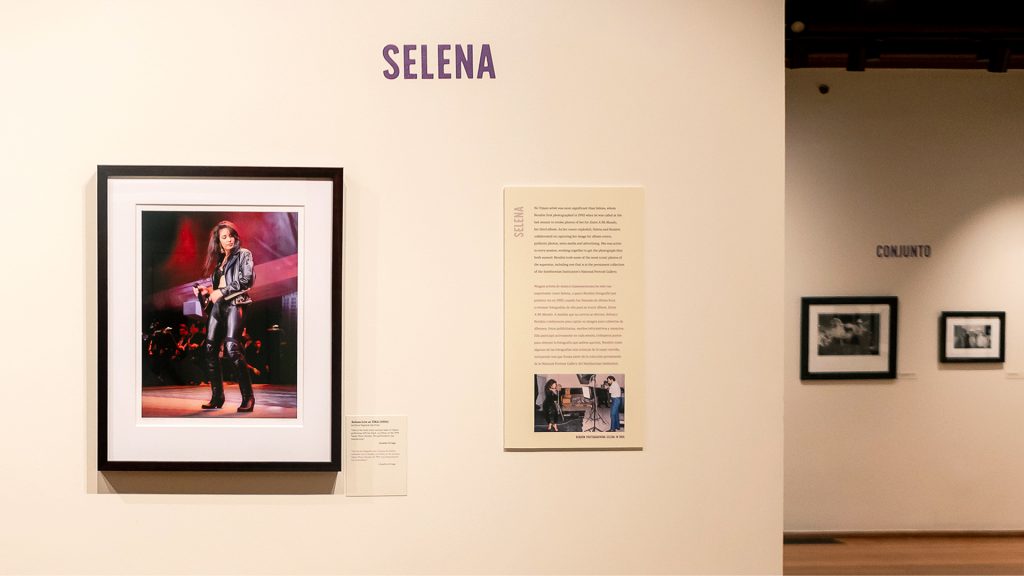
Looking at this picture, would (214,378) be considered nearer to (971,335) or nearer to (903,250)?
(903,250)

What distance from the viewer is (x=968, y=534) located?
15.4 feet

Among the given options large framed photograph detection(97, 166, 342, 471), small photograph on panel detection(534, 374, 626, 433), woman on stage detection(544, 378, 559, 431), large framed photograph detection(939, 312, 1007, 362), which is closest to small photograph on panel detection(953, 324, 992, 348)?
large framed photograph detection(939, 312, 1007, 362)

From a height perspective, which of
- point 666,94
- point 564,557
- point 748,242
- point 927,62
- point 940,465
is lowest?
point 940,465

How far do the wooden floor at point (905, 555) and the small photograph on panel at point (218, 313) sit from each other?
336 centimetres

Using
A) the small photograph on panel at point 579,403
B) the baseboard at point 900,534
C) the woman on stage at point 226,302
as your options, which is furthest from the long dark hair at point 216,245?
the baseboard at point 900,534

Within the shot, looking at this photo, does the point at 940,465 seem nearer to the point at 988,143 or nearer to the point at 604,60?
the point at 988,143

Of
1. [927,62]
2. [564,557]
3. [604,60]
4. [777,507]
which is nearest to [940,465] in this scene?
[927,62]

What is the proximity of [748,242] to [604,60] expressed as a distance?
603mm

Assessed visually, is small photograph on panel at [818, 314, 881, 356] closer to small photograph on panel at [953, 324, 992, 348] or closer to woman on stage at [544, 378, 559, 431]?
small photograph on panel at [953, 324, 992, 348]

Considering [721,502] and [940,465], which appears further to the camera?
[940,465]

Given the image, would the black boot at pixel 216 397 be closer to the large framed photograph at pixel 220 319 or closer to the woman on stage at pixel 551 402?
the large framed photograph at pixel 220 319

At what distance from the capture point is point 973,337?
464 centimetres

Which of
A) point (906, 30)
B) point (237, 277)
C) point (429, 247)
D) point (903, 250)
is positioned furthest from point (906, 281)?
point (237, 277)

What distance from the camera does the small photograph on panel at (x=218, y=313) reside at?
1.72 metres
